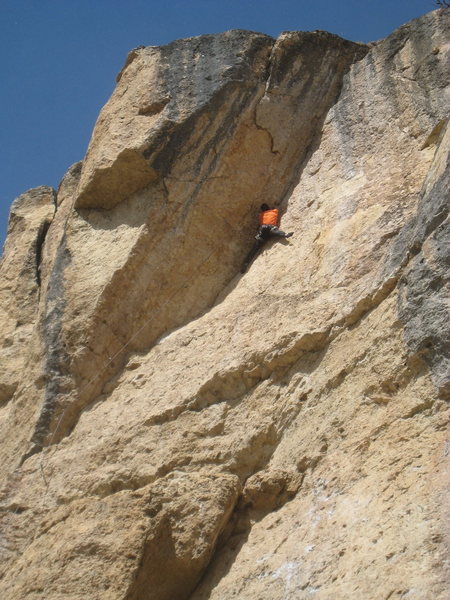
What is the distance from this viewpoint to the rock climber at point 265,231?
30.5 ft

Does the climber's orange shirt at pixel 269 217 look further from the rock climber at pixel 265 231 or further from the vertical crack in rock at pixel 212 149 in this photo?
the vertical crack in rock at pixel 212 149

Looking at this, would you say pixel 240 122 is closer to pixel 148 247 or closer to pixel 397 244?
pixel 148 247

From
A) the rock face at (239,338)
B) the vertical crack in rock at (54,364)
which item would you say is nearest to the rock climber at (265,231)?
the rock face at (239,338)

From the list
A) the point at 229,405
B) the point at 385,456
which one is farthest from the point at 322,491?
the point at 229,405

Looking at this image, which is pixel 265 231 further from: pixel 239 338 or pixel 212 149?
pixel 239 338

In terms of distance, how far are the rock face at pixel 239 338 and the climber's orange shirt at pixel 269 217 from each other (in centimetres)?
14

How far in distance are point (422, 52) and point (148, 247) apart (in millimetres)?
3757

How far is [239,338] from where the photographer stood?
27.0 feet

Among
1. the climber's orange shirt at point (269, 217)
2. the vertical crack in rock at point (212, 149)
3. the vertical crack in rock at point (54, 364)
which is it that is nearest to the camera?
the vertical crack in rock at point (54, 364)

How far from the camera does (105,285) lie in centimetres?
927

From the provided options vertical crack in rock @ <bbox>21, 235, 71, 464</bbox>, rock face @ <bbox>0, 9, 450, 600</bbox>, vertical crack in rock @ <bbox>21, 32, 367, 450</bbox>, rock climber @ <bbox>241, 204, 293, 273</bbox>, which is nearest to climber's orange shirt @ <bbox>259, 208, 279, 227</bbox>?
rock climber @ <bbox>241, 204, 293, 273</bbox>

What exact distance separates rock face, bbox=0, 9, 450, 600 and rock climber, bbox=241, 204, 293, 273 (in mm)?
130

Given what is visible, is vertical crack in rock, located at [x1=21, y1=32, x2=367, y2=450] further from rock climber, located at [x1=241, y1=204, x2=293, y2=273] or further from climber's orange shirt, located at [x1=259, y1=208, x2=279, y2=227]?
climber's orange shirt, located at [x1=259, y1=208, x2=279, y2=227]

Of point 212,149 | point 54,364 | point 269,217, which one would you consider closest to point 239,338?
point 269,217
